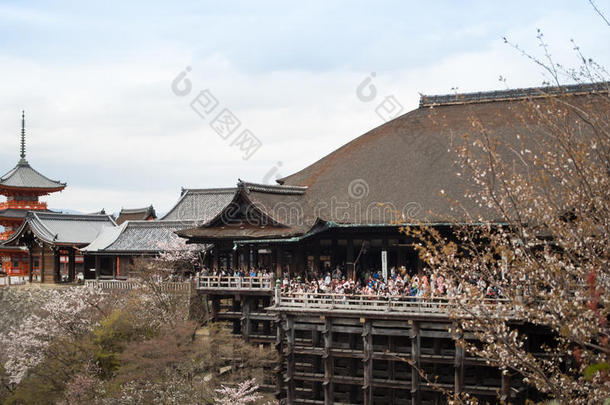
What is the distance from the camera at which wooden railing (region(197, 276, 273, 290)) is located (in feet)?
101

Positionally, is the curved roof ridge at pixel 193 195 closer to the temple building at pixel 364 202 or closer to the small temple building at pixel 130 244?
the small temple building at pixel 130 244

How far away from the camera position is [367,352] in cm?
2625

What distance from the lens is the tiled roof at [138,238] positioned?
139 feet

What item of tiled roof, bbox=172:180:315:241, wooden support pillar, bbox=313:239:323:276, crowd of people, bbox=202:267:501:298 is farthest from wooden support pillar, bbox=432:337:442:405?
tiled roof, bbox=172:180:315:241

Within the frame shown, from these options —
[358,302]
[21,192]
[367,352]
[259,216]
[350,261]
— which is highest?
[21,192]

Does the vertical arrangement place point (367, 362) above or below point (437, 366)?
above

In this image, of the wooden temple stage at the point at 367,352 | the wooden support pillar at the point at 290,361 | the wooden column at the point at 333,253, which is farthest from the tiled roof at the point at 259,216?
the wooden support pillar at the point at 290,361

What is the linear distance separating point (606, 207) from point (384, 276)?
656 inches

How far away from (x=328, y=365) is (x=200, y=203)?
85.4 feet

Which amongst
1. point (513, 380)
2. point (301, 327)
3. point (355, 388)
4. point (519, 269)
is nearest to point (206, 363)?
point (301, 327)

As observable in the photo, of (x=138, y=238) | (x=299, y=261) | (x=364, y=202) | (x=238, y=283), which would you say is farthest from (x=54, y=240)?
(x=364, y=202)

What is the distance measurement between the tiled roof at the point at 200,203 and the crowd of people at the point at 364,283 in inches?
606

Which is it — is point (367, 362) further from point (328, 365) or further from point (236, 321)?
point (236, 321)

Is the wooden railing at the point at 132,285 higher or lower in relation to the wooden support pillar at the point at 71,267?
lower
